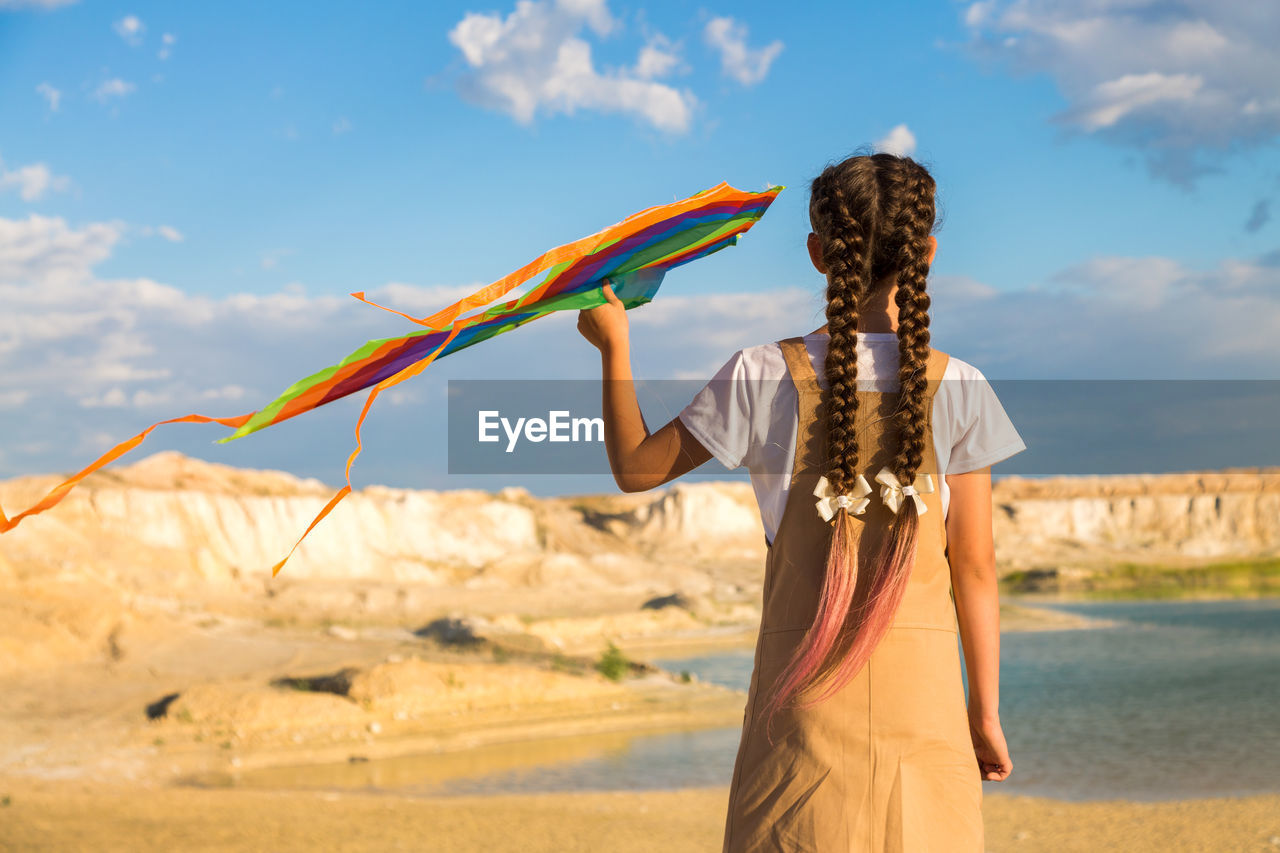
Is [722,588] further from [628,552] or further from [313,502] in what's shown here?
[313,502]

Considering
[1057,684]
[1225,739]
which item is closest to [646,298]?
[1225,739]

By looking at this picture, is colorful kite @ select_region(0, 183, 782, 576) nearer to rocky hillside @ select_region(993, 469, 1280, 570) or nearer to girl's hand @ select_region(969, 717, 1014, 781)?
girl's hand @ select_region(969, 717, 1014, 781)

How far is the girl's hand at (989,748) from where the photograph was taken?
186cm

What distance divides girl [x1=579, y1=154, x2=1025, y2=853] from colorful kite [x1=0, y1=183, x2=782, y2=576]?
1.83 ft

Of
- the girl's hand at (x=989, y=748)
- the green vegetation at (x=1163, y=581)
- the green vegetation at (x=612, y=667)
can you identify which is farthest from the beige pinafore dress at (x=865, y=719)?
the green vegetation at (x=1163, y=581)

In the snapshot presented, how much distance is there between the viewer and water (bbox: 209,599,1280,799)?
1186cm

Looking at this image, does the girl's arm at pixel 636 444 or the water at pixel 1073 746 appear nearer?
the girl's arm at pixel 636 444

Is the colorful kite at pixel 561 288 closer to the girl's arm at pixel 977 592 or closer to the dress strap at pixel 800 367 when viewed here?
the dress strap at pixel 800 367

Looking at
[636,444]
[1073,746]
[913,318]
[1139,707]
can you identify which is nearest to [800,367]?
[913,318]

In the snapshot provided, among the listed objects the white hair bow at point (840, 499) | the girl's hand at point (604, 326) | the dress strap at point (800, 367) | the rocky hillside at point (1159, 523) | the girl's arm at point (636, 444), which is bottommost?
the rocky hillside at point (1159, 523)

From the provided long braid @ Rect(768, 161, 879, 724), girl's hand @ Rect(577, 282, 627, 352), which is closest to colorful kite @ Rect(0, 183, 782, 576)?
girl's hand @ Rect(577, 282, 627, 352)

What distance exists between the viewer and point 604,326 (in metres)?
1.94

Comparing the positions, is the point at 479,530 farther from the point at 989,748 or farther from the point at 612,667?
the point at 989,748

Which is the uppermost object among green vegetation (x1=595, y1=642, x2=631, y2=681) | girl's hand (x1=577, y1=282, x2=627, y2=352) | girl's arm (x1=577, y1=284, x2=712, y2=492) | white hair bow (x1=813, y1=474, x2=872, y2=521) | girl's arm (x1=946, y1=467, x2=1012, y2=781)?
girl's hand (x1=577, y1=282, x2=627, y2=352)
